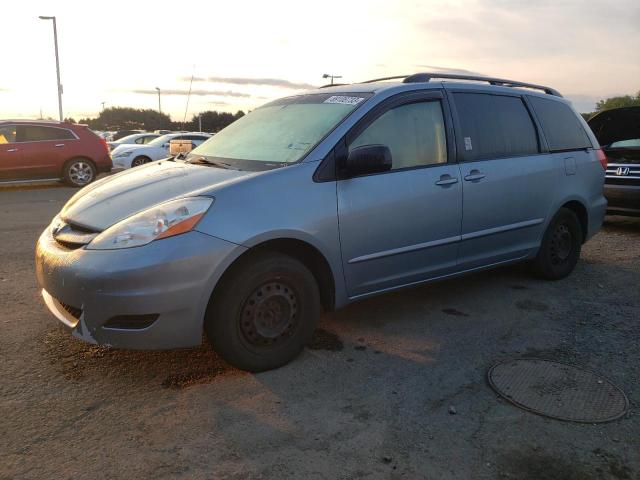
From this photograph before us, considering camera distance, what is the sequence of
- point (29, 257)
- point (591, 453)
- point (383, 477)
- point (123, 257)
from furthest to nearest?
A: point (29, 257) → point (123, 257) → point (591, 453) → point (383, 477)

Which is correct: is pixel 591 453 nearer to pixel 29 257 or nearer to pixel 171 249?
pixel 171 249

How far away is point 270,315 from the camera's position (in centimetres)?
320

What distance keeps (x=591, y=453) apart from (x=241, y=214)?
2062 millimetres

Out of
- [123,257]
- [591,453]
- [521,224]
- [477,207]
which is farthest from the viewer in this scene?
[521,224]

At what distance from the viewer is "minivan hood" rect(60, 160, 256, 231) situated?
10.2 feet

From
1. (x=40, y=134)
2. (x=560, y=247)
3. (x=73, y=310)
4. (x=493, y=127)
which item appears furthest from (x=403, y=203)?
(x=40, y=134)

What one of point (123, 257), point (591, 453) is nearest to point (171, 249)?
point (123, 257)

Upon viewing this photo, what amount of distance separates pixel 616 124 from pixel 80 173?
10.9 meters

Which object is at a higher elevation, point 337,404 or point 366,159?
point 366,159

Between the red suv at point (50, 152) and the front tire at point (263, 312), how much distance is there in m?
10.7

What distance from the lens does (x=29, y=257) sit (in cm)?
560

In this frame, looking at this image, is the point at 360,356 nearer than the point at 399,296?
Yes

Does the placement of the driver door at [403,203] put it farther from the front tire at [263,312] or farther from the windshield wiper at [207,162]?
the windshield wiper at [207,162]

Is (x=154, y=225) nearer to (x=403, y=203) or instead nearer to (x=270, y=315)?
(x=270, y=315)
